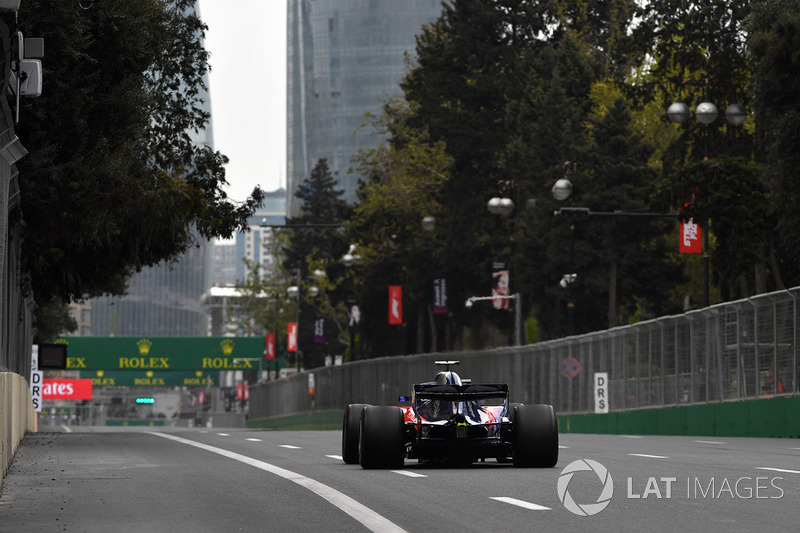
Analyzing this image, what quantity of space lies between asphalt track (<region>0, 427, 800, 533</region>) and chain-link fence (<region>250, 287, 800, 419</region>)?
37.2ft

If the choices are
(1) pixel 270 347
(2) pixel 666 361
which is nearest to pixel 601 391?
(2) pixel 666 361

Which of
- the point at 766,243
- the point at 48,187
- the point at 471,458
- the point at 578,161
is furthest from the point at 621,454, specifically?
the point at 578,161

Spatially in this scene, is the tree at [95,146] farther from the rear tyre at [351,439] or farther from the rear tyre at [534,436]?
the rear tyre at [534,436]

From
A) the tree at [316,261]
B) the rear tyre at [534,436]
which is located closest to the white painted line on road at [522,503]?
the rear tyre at [534,436]

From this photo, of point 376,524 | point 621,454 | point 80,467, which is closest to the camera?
point 376,524

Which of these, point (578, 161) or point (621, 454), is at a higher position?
point (578, 161)

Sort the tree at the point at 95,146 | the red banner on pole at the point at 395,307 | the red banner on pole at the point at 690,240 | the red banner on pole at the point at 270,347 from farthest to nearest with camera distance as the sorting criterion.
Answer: the red banner on pole at the point at 270,347
the red banner on pole at the point at 395,307
the red banner on pole at the point at 690,240
the tree at the point at 95,146

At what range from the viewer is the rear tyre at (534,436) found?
1775 cm

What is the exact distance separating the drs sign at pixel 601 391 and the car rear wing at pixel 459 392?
25.5 metres

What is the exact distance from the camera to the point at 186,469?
19484 mm

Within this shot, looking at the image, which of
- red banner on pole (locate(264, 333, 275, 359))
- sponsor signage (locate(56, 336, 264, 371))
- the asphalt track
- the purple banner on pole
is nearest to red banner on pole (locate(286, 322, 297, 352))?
red banner on pole (locate(264, 333, 275, 359))

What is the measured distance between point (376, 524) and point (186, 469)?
27.7 feet

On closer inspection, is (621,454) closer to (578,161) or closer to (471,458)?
(471,458)

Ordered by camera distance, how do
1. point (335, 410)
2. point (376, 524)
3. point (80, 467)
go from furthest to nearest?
point (335, 410)
point (80, 467)
point (376, 524)
